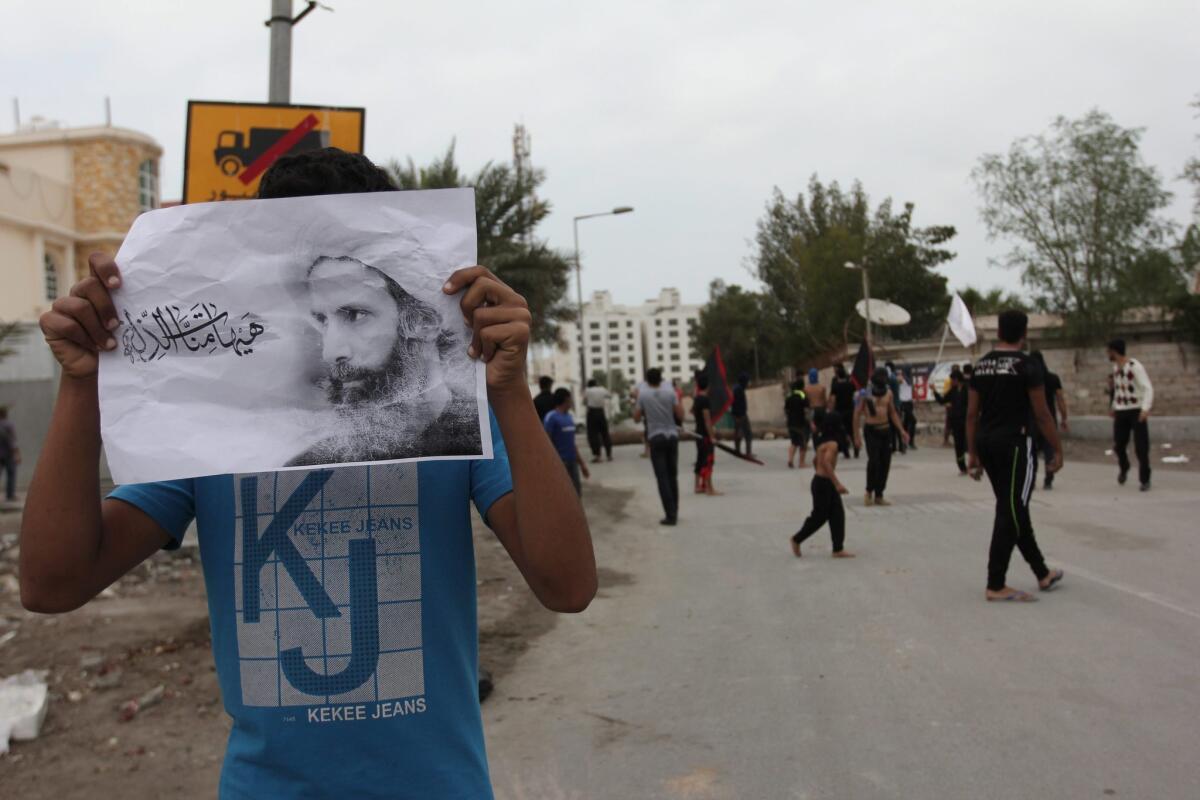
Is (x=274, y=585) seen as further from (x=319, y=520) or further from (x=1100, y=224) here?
(x=1100, y=224)

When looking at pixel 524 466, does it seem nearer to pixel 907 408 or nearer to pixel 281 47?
pixel 281 47

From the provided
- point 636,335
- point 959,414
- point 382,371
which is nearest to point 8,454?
point 959,414

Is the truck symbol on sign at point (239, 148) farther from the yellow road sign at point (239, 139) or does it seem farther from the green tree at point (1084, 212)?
the green tree at point (1084, 212)

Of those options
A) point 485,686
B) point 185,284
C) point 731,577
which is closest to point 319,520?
point 185,284

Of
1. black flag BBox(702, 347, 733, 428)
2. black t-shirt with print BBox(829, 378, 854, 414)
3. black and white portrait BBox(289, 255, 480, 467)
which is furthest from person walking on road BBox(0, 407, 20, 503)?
black and white portrait BBox(289, 255, 480, 467)

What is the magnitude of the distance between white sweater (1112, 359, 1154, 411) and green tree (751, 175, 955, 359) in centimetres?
3014

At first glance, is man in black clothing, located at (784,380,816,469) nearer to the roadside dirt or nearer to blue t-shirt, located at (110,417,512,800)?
the roadside dirt

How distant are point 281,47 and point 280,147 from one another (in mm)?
751

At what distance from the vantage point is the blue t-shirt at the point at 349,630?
158cm

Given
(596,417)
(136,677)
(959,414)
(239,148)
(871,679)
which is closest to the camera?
(871,679)

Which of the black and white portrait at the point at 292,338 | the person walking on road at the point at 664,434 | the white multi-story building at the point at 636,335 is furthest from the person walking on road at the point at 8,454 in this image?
the white multi-story building at the point at 636,335

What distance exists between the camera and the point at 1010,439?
6.94m

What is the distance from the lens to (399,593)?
5.33ft

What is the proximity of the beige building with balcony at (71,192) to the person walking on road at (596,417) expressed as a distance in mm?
16968
